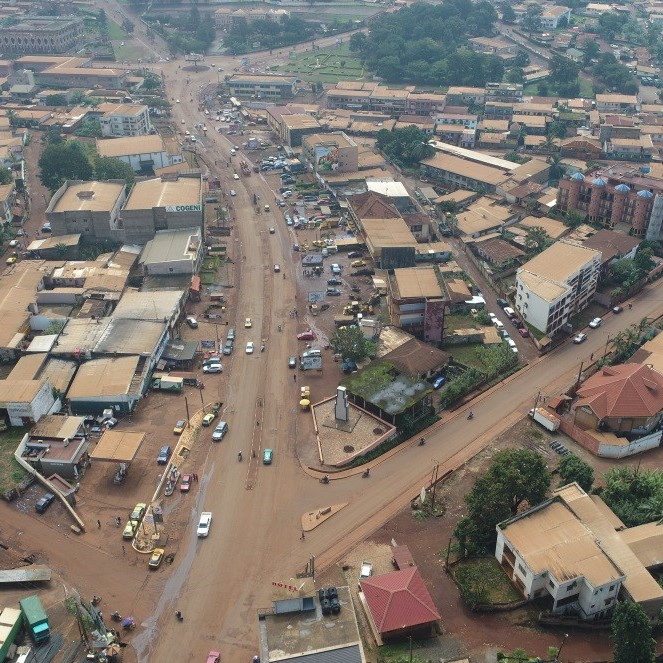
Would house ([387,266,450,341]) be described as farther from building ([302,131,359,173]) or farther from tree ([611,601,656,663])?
building ([302,131,359,173])

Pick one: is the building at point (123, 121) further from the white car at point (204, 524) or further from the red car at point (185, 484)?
the white car at point (204, 524)

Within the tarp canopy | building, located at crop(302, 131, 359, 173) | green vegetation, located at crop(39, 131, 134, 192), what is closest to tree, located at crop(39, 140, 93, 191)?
green vegetation, located at crop(39, 131, 134, 192)

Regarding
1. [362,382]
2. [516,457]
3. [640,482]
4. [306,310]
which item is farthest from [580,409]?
[306,310]

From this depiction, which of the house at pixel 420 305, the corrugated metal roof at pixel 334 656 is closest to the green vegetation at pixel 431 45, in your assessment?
the house at pixel 420 305

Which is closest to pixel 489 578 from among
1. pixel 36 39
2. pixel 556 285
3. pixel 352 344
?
pixel 352 344

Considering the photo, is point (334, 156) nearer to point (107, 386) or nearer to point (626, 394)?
point (107, 386)

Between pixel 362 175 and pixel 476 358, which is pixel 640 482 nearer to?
pixel 476 358
